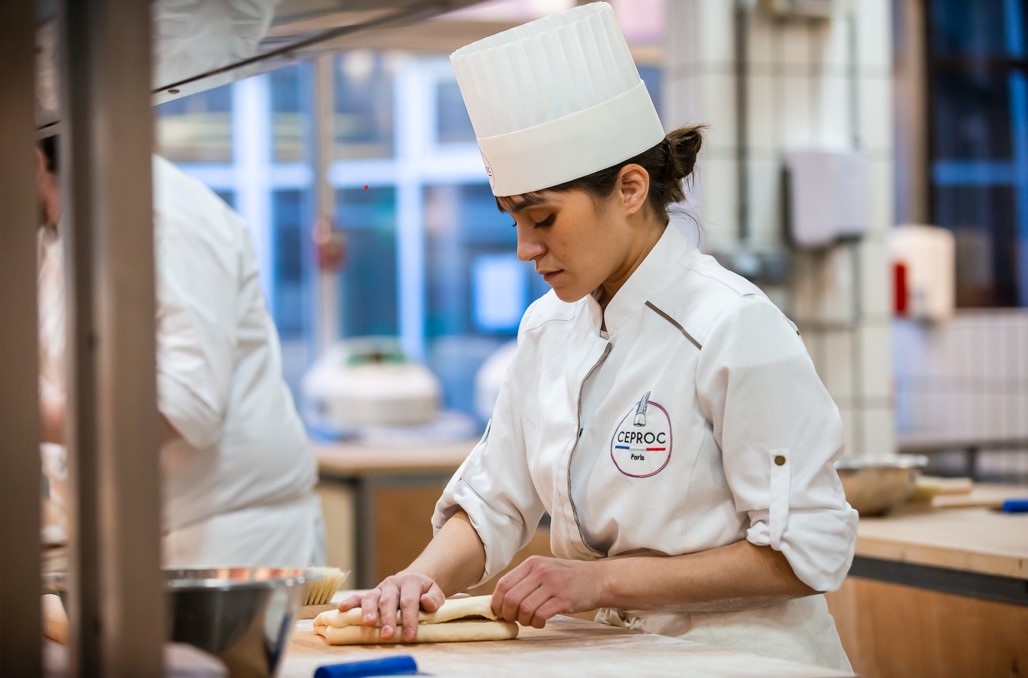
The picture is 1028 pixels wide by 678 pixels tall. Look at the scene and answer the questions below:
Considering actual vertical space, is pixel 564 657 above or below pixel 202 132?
below

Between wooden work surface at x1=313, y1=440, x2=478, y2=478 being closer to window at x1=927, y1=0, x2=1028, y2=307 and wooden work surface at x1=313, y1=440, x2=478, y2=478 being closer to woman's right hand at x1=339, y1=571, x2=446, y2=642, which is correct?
woman's right hand at x1=339, y1=571, x2=446, y2=642

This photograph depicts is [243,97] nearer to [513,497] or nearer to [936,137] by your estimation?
[936,137]

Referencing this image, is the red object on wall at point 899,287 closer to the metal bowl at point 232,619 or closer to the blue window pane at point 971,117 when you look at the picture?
the blue window pane at point 971,117

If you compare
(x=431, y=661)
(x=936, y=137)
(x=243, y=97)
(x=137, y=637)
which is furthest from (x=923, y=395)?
(x=137, y=637)

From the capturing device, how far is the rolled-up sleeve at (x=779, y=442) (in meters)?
1.38

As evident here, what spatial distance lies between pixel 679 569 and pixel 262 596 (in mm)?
546

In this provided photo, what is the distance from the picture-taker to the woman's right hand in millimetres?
1396

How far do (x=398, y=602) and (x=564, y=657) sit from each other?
22 centimetres

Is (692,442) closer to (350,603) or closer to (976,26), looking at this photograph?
(350,603)

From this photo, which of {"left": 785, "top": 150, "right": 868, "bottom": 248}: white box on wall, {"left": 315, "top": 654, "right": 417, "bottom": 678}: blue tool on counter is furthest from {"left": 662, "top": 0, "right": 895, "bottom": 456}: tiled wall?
{"left": 315, "top": 654, "right": 417, "bottom": 678}: blue tool on counter

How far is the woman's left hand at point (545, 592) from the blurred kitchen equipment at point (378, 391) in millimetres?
3226

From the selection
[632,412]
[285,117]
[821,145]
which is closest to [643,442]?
[632,412]

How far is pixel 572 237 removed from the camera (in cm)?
150

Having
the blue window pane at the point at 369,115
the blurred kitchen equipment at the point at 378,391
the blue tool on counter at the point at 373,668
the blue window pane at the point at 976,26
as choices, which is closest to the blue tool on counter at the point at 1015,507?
the blue tool on counter at the point at 373,668
